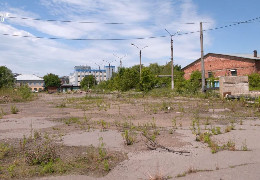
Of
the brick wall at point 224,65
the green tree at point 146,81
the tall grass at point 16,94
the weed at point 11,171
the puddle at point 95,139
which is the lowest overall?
the weed at point 11,171

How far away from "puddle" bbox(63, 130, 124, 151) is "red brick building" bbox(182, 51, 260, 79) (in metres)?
38.2

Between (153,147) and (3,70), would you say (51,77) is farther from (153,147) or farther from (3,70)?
(153,147)

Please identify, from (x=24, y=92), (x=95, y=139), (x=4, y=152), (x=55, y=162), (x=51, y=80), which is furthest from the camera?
(x=51, y=80)

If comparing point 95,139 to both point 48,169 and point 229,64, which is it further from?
point 229,64

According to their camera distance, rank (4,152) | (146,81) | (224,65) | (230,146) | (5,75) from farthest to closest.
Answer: (5,75)
(224,65)
(146,81)
(230,146)
(4,152)

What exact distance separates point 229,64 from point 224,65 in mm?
1099

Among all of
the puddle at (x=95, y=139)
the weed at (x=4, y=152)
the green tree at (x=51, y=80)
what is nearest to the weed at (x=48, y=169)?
the weed at (x=4, y=152)

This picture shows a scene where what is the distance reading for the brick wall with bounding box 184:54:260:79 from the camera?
4059cm

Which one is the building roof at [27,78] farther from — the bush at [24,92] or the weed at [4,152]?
the weed at [4,152]

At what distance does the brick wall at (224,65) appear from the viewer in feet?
133

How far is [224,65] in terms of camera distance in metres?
45.0

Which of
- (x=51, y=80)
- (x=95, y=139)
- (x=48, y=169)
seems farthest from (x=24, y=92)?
(x=51, y=80)

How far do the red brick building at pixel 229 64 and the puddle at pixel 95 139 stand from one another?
38214 mm

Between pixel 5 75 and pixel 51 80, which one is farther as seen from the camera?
pixel 51 80
